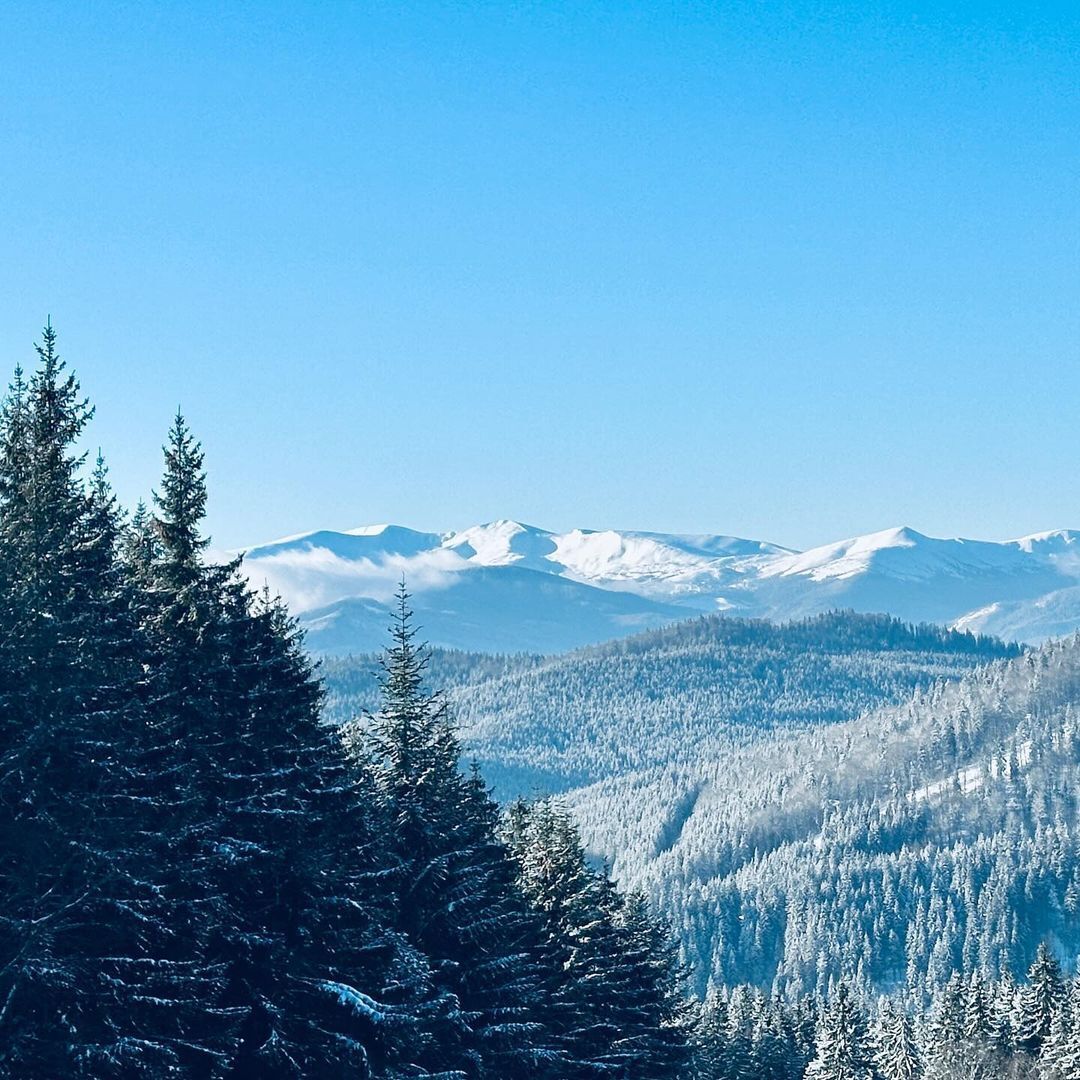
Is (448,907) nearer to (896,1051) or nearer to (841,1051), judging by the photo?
(841,1051)

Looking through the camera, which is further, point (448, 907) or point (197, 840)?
point (448, 907)

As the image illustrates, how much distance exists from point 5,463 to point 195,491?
16.6 feet

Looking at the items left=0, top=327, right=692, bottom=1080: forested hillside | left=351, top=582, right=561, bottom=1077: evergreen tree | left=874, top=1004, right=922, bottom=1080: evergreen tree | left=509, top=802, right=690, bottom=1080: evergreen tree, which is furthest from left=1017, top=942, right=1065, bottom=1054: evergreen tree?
left=351, top=582, right=561, bottom=1077: evergreen tree

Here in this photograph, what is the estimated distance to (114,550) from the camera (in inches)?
1014

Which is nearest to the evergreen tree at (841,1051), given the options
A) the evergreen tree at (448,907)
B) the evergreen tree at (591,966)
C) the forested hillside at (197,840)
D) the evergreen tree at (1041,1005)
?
Result: the evergreen tree at (1041,1005)

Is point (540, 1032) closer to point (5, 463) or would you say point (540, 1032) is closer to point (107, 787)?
point (107, 787)

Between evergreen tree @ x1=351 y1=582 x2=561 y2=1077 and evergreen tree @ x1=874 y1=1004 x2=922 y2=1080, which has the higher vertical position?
evergreen tree @ x1=351 y1=582 x2=561 y2=1077

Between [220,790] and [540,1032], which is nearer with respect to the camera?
[220,790]

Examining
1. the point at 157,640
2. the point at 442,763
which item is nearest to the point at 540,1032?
the point at 442,763

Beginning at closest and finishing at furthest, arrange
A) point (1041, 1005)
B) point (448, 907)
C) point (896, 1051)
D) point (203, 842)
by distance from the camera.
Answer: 1. point (203, 842)
2. point (448, 907)
3. point (1041, 1005)
4. point (896, 1051)

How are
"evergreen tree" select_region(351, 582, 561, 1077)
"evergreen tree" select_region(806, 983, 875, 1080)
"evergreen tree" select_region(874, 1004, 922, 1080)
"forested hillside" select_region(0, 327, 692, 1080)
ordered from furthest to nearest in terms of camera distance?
"evergreen tree" select_region(874, 1004, 922, 1080) → "evergreen tree" select_region(806, 983, 875, 1080) → "evergreen tree" select_region(351, 582, 561, 1077) → "forested hillside" select_region(0, 327, 692, 1080)

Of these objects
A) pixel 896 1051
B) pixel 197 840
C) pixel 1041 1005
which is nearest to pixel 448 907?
pixel 197 840

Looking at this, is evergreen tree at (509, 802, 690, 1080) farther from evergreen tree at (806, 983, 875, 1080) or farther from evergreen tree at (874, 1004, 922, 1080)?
evergreen tree at (874, 1004, 922, 1080)

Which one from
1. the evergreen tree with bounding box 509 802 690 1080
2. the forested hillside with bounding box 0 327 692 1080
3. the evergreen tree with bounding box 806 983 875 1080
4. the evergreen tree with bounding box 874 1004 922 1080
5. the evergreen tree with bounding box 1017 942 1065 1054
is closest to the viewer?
the forested hillside with bounding box 0 327 692 1080
